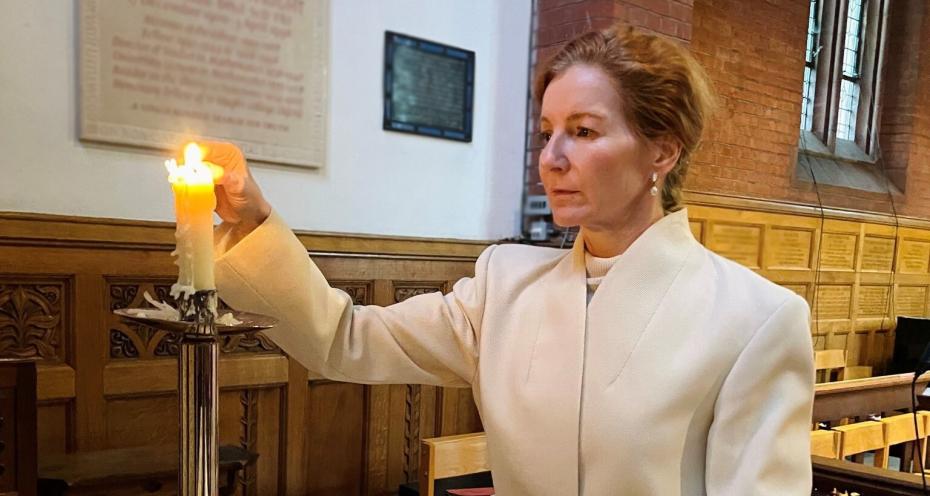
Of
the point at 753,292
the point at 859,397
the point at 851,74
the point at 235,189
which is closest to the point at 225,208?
the point at 235,189

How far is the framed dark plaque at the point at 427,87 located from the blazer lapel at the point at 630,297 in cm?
197

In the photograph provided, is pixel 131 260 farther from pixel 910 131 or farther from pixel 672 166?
pixel 910 131

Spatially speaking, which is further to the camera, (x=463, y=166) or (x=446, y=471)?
(x=463, y=166)

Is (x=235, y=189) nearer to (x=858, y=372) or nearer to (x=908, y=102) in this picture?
(x=858, y=372)

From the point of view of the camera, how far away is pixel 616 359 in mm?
996

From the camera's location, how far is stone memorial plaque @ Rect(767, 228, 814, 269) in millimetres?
4844

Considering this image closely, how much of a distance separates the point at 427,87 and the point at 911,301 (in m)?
5.47

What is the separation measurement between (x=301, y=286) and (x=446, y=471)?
1.26 m

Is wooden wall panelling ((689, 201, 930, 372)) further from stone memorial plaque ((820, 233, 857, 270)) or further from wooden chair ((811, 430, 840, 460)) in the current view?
wooden chair ((811, 430, 840, 460))

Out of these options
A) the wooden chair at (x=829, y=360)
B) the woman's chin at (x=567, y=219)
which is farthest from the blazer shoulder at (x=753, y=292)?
the wooden chair at (x=829, y=360)

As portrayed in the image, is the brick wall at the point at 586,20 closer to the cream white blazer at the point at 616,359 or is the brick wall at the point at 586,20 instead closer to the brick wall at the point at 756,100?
the brick wall at the point at 756,100

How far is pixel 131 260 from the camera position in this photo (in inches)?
90.1

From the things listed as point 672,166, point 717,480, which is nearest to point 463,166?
point 672,166

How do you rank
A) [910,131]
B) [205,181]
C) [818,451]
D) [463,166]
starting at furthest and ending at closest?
[910,131] → [463,166] → [818,451] → [205,181]
